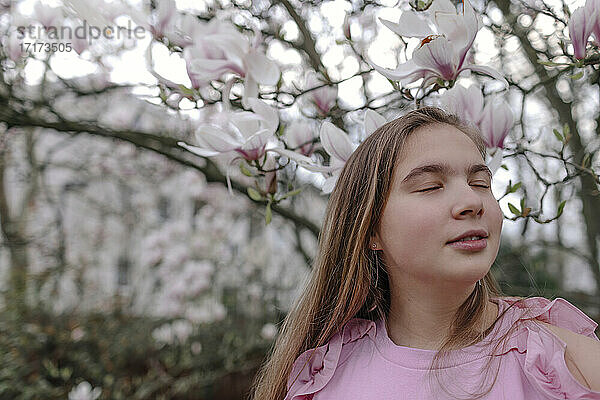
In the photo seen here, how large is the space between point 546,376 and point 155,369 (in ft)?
10.8

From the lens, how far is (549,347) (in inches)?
38.7

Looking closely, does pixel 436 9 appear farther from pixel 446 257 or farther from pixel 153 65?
pixel 153 65

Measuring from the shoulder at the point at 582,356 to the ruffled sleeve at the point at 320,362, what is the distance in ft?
1.18

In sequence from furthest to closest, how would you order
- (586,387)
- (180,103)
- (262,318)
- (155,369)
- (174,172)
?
(174,172), (262,318), (155,369), (180,103), (586,387)

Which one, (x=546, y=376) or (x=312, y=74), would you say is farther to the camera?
(x=312, y=74)

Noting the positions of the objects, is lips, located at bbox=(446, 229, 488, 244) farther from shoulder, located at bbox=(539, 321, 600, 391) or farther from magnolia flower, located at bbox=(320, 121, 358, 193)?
magnolia flower, located at bbox=(320, 121, 358, 193)

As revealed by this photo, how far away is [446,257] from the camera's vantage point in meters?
1.01

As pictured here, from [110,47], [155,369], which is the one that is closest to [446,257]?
[110,47]

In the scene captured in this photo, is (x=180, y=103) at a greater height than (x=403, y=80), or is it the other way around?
(x=403, y=80)

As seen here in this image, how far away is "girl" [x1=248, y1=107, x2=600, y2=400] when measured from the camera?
1.00 meters

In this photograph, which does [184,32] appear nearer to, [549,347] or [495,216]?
[495,216]

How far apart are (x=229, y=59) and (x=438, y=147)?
16.0 inches

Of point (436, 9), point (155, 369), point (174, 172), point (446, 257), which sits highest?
point (436, 9)

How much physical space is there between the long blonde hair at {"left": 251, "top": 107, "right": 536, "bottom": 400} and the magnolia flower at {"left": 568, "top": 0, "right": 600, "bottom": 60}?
228 millimetres
